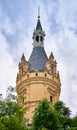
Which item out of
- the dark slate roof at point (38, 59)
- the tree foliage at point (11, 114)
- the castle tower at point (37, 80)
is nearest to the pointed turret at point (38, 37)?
the dark slate roof at point (38, 59)

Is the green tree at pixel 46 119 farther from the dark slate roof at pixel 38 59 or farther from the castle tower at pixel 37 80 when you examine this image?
the dark slate roof at pixel 38 59

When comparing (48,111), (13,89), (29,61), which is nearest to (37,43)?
(29,61)

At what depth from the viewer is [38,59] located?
50.2m

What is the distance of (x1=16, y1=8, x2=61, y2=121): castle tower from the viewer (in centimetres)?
4672

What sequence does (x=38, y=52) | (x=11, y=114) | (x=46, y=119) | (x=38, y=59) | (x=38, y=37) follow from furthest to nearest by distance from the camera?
(x=38, y=37) < (x=38, y=52) < (x=38, y=59) < (x=46, y=119) < (x=11, y=114)

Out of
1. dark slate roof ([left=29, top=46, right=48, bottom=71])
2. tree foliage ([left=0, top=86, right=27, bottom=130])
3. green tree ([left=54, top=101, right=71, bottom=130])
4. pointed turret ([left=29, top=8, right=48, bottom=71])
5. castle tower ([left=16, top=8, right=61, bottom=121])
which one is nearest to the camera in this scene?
tree foliage ([left=0, top=86, right=27, bottom=130])

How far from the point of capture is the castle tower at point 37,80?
153 ft

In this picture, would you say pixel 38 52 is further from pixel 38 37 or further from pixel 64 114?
pixel 64 114

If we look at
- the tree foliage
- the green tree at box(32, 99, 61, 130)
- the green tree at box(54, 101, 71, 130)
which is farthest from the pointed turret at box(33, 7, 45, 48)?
the tree foliage

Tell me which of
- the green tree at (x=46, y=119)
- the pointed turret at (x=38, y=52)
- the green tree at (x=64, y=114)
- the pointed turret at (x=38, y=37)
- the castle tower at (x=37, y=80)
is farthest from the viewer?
the pointed turret at (x=38, y=37)

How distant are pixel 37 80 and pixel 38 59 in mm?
3531

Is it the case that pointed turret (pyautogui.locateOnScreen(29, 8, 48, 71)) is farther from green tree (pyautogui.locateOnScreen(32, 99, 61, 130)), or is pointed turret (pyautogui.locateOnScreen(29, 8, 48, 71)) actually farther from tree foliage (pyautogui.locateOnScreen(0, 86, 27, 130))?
tree foliage (pyautogui.locateOnScreen(0, 86, 27, 130))

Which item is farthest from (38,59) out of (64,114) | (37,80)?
(64,114)

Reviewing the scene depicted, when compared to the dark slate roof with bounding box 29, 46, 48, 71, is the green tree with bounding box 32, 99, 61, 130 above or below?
below
